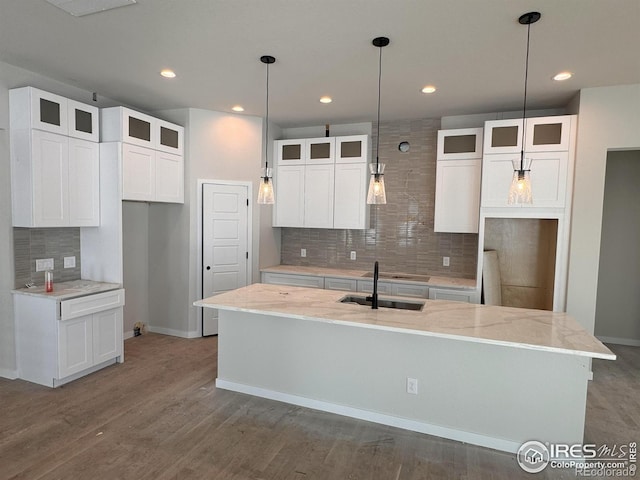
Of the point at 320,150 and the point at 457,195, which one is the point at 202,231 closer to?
the point at 320,150

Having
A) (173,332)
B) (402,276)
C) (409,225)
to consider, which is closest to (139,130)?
(173,332)

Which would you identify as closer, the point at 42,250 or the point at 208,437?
the point at 208,437

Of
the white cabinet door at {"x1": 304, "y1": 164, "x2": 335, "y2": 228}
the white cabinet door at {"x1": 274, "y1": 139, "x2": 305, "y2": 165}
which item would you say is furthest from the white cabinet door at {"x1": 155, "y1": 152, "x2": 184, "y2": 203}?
the white cabinet door at {"x1": 304, "y1": 164, "x2": 335, "y2": 228}

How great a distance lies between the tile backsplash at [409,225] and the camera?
4802mm

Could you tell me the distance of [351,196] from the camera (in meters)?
4.89

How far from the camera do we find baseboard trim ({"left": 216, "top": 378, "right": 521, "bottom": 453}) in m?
2.56

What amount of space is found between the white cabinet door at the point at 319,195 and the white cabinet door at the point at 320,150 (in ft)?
0.23

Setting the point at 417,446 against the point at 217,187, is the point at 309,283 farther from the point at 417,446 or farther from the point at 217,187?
the point at 417,446

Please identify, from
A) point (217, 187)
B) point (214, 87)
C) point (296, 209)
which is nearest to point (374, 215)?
point (296, 209)

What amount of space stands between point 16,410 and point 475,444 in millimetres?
3574

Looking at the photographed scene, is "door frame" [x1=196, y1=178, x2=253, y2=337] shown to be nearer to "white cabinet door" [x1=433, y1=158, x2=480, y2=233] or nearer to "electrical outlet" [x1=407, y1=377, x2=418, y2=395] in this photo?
"white cabinet door" [x1=433, y1=158, x2=480, y2=233]

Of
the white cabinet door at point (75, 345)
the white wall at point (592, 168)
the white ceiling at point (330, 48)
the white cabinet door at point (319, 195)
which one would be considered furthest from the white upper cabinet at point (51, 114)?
the white wall at point (592, 168)

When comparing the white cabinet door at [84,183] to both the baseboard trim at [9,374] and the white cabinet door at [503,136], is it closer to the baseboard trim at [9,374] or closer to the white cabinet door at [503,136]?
the baseboard trim at [9,374]

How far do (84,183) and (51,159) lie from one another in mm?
384
